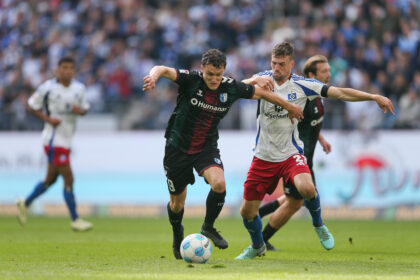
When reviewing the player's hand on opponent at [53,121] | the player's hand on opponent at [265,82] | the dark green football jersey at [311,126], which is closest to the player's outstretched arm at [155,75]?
the player's hand on opponent at [265,82]

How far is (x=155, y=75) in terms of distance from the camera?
7656mm

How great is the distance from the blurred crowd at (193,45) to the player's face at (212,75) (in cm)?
1003

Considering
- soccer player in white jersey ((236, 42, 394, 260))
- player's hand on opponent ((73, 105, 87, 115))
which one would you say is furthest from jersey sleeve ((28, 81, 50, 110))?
soccer player in white jersey ((236, 42, 394, 260))

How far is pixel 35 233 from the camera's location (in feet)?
43.3

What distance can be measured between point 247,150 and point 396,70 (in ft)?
13.8

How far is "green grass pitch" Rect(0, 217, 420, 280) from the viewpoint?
6.89 metres

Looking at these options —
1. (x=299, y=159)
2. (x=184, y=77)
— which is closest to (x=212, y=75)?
(x=184, y=77)

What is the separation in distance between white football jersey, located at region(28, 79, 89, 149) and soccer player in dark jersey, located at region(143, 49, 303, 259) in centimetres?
555

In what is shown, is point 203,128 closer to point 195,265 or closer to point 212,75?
point 212,75

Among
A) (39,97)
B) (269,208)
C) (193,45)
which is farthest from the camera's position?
(193,45)

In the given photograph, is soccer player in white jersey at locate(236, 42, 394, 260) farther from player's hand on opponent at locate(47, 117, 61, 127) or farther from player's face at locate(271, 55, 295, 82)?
player's hand on opponent at locate(47, 117, 61, 127)

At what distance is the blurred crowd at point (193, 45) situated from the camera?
1886 centimetres

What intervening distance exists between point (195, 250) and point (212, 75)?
1907mm

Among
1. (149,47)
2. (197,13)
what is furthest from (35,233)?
(197,13)
